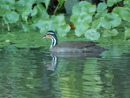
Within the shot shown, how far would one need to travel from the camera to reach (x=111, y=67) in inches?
225

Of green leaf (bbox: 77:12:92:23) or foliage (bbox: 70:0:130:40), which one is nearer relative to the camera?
foliage (bbox: 70:0:130:40)

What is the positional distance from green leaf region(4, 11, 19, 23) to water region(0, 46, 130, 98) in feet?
6.15

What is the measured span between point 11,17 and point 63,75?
3988 millimetres

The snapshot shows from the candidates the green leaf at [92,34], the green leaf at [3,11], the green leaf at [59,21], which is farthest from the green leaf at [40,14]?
the green leaf at [92,34]

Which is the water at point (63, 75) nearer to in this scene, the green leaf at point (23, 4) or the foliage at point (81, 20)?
the foliage at point (81, 20)

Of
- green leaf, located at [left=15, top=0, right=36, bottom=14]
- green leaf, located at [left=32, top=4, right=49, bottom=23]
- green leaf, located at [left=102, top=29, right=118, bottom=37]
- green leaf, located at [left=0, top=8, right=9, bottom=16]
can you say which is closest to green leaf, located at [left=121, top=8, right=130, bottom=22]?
green leaf, located at [left=102, top=29, right=118, bottom=37]

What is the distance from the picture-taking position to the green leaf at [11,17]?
8.91 m

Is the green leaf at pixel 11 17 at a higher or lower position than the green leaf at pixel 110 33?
higher

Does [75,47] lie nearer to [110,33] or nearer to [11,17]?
[110,33]

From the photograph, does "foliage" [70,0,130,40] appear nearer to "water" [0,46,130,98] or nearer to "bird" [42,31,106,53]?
"bird" [42,31,106,53]

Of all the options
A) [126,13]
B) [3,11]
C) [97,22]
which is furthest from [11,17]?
[126,13]

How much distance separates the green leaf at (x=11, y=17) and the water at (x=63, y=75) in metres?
1.87

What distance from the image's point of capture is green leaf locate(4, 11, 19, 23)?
29.2ft

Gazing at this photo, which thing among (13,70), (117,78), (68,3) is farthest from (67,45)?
(68,3)
